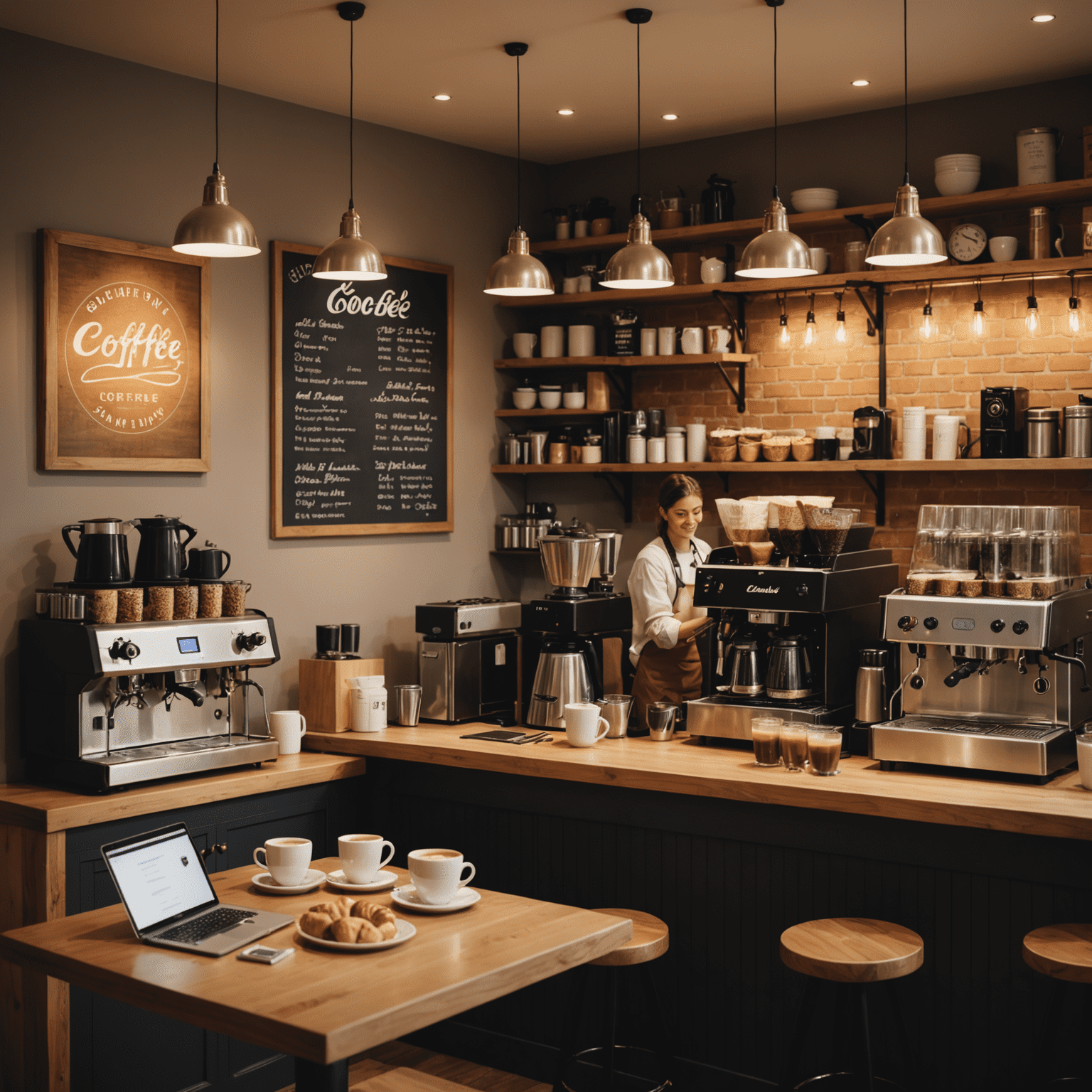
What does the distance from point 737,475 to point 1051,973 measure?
9.43 feet

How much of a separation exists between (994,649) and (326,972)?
2.13 metres

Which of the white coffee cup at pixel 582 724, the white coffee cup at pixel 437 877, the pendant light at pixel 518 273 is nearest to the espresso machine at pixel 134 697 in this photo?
the white coffee cup at pixel 582 724

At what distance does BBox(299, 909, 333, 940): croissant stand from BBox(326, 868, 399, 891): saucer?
273 millimetres

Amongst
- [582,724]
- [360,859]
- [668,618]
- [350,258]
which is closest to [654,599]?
[668,618]

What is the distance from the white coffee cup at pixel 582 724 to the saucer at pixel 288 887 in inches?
53.8

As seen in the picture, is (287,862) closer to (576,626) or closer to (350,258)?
(350,258)

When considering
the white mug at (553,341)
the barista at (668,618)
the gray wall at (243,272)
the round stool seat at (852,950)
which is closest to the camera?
the round stool seat at (852,950)

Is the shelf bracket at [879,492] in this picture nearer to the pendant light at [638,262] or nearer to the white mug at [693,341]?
the white mug at [693,341]

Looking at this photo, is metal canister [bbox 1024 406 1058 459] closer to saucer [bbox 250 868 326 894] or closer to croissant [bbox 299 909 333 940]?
saucer [bbox 250 868 326 894]

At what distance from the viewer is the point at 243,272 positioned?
4.58 metres

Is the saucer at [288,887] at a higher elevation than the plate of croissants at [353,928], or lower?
lower

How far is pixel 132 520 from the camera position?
4.16 meters

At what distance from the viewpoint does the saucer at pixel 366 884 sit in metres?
2.58

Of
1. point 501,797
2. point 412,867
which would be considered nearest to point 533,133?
point 501,797
